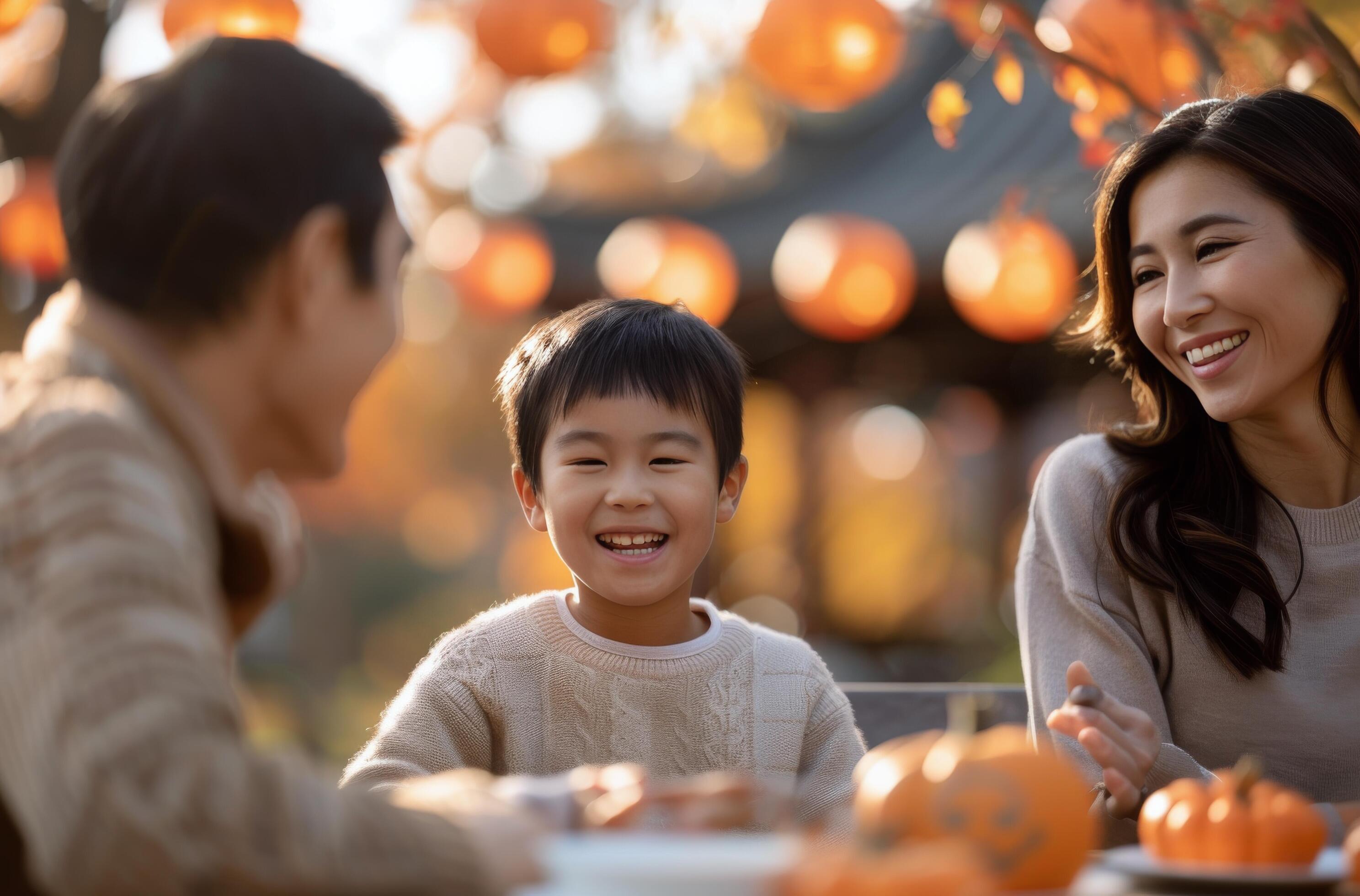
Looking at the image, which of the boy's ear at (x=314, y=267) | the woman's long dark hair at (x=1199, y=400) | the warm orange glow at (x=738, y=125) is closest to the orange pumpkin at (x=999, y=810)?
the boy's ear at (x=314, y=267)

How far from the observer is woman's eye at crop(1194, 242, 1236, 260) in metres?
2.40

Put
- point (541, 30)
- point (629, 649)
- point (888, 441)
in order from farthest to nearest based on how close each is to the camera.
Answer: point (888, 441), point (541, 30), point (629, 649)

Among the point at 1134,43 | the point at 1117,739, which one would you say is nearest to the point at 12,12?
the point at 1134,43

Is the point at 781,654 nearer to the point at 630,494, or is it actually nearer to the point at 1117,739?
the point at 630,494

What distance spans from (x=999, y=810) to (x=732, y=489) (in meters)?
1.42

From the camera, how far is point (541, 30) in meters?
4.98

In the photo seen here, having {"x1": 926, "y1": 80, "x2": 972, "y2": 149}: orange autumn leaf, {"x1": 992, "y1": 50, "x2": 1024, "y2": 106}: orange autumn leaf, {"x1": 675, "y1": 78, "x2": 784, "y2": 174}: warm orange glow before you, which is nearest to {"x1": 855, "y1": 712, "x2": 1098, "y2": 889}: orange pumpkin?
{"x1": 992, "y1": 50, "x2": 1024, "y2": 106}: orange autumn leaf

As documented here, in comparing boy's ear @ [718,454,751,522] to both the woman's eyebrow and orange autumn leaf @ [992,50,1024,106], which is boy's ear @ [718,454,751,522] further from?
orange autumn leaf @ [992,50,1024,106]

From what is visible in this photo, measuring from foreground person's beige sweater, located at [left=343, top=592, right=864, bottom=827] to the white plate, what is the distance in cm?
106

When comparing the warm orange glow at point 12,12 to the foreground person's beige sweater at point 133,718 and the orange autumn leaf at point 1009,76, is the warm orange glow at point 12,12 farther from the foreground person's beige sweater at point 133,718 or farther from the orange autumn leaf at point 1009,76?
the foreground person's beige sweater at point 133,718

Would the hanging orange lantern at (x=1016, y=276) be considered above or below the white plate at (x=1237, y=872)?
above

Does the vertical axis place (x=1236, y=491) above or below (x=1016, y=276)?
below

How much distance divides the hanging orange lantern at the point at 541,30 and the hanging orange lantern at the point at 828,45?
62cm

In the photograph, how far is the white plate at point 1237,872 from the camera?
118 centimetres
